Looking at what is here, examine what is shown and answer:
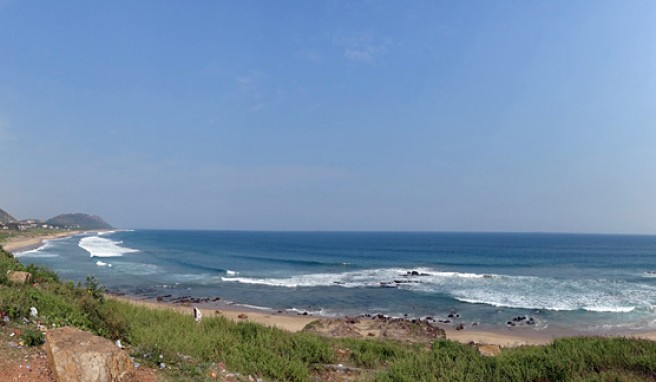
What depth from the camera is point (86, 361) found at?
5.81 m

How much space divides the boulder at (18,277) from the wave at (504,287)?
2748 centimetres

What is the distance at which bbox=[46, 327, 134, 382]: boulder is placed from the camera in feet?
19.0

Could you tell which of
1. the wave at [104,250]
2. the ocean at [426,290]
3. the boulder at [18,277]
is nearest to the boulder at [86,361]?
the boulder at [18,277]

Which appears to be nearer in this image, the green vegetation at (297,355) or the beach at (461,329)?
the green vegetation at (297,355)

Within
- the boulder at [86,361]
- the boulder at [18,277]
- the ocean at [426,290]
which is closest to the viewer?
the boulder at [86,361]

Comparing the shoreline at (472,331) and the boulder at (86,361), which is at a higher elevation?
the boulder at (86,361)

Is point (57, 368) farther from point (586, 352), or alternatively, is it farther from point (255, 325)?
point (586, 352)

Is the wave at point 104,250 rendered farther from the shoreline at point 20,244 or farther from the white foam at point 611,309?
the white foam at point 611,309

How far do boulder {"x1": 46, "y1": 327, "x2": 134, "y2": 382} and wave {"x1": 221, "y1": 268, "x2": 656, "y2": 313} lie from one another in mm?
28615

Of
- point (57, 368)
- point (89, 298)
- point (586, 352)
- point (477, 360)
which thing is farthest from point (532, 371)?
point (89, 298)

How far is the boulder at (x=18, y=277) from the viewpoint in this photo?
10.6 metres

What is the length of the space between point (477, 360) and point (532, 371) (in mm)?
1226

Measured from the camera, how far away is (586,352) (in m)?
8.98

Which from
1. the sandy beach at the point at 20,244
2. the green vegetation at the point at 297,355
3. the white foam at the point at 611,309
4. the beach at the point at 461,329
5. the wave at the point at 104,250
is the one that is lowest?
the wave at the point at 104,250
